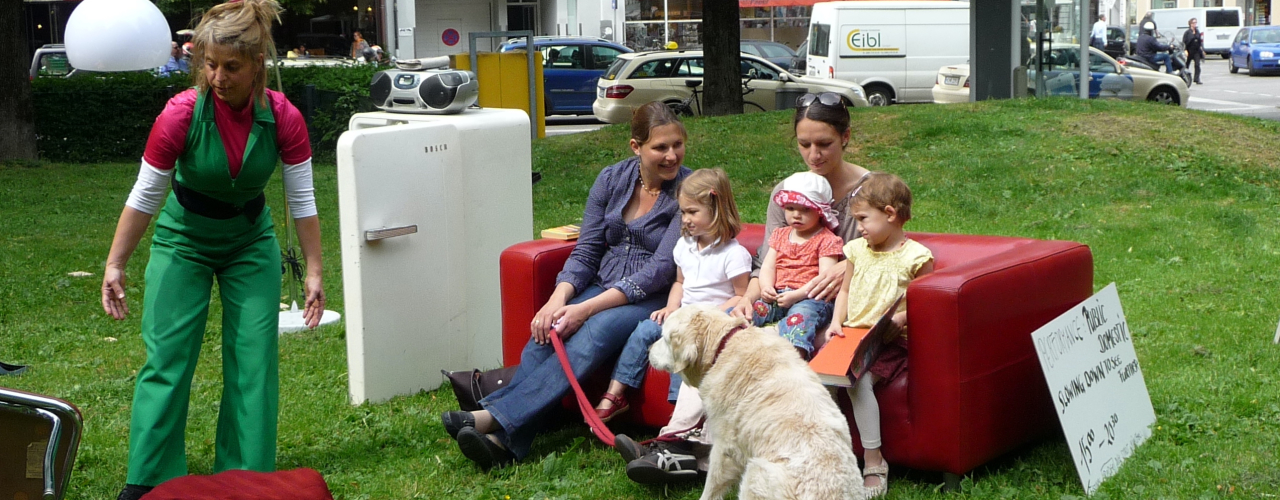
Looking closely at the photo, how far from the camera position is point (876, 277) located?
13.2 feet

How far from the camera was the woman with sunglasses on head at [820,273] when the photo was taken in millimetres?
3990

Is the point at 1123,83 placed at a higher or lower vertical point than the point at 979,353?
higher

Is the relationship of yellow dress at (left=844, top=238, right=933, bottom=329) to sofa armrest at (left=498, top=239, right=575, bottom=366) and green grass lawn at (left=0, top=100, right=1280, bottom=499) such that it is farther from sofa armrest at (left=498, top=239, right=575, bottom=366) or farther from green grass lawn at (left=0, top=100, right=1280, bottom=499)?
sofa armrest at (left=498, top=239, right=575, bottom=366)

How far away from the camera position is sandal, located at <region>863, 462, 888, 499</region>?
3.91 m

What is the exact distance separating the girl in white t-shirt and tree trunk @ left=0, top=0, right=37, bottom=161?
13.3m

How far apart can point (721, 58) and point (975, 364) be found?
10.7 m

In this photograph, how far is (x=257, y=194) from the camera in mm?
3914

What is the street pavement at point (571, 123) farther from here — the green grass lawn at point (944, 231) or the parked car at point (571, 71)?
the green grass lawn at point (944, 231)

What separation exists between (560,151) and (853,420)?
368 inches

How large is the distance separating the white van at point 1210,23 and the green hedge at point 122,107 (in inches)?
1298

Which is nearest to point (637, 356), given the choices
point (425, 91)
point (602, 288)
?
point (602, 288)

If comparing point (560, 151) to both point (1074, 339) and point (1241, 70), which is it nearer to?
point (1074, 339)

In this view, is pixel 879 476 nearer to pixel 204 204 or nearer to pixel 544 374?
pixel 544 374

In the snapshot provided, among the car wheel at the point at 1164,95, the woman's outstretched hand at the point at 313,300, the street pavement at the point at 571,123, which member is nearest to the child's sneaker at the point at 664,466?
the woman's outstretched hand at the point at 313,300
